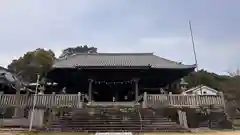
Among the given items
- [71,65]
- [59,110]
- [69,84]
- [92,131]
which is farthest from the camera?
[69,84]

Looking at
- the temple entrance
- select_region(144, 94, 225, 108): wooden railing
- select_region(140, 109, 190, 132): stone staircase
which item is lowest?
select_region(140, 109, 190, 132): stone staircase

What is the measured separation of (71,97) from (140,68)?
19.8ft

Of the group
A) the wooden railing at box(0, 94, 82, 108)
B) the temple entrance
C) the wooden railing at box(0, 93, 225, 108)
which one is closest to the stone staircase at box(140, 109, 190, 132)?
the wooden railing at box(0, 93, 225, 108)

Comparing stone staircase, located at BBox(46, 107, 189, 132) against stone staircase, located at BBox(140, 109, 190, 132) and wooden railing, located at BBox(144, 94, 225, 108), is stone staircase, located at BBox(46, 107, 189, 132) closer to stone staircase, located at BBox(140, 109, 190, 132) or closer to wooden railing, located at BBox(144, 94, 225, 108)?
stone staircase, located at BBox(140, 109, 190, 132)

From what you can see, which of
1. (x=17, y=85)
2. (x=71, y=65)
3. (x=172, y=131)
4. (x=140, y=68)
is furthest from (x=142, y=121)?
(x=17, y=85)

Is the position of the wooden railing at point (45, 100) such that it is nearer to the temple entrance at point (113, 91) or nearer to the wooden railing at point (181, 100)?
the temple entrance at point (113, 91)

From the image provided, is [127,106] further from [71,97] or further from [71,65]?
[71,65]


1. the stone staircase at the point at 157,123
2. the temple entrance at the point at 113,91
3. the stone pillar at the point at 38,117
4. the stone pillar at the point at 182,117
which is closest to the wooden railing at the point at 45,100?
the stone pillar at the point at 38,117

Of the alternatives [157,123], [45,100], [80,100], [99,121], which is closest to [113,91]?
[80,100]

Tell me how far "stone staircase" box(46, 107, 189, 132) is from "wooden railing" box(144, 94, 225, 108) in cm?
134

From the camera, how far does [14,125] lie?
20.6m

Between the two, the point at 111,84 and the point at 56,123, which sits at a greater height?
the point at 111,84

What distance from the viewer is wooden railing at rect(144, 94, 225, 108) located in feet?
67.2

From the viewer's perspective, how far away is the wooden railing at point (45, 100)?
20.1 meters
